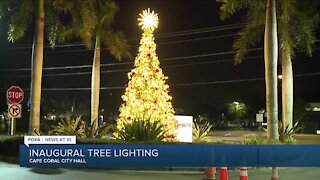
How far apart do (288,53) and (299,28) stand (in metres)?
1.35

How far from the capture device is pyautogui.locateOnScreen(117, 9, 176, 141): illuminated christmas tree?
21188mm

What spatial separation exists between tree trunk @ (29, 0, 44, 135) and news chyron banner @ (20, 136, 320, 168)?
11231 millimetres

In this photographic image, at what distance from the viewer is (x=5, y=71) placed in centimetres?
6812

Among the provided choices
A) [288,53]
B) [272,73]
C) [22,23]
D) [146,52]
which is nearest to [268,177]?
[272,73]

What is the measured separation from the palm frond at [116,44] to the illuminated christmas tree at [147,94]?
6256 mm

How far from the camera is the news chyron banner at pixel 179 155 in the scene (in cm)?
1123

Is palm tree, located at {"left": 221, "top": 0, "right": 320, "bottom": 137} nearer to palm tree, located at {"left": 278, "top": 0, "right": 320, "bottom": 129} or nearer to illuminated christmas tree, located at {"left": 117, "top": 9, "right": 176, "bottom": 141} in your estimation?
palm tree, located at {"left": 278, "top": 0, "right": 320, "bottom": 129}

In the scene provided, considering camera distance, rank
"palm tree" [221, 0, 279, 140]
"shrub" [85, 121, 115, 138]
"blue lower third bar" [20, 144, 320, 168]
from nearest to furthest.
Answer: "blue lower third bar" [20, 144, 320, 168]
"palm tree" [221, 0, 279, 140]
"shrub" [85, 121, 115, 138]

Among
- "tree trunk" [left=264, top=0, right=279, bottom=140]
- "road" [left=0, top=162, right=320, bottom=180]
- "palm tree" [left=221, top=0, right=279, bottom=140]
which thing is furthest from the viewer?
"palm tree" [left=221, top=0, right=279, bottom=140]

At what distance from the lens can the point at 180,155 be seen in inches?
445

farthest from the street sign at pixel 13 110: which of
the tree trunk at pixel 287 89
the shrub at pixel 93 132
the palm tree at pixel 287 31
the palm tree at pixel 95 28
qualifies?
the tree trunk at pixel 287 89

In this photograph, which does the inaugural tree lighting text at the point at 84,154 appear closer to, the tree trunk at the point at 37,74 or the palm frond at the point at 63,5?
the tree trunk at the point at 37,74

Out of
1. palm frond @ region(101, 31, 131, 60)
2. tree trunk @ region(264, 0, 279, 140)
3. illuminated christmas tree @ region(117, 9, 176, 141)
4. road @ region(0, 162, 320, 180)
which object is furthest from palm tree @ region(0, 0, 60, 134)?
tree trunk @ region(264, 0, 279, 140)

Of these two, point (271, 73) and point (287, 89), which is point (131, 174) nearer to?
point (271, 73)
